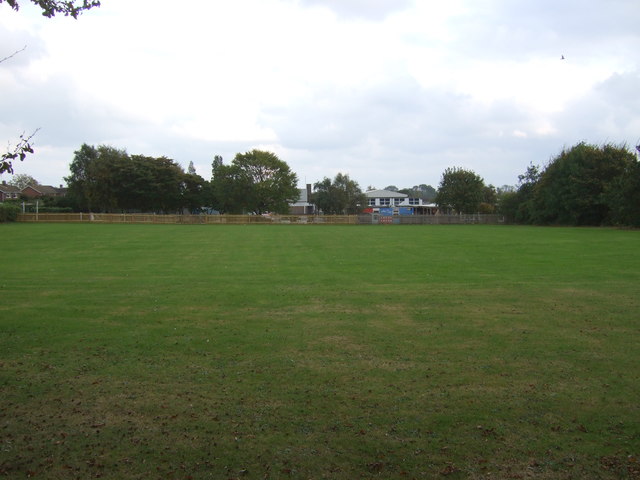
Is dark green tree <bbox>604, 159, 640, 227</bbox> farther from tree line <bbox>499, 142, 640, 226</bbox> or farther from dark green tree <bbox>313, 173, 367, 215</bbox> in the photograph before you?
dark green tree <bbox>313, 173, 367, 215</bbox>

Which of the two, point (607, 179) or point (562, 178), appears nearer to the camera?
point (607, 179)

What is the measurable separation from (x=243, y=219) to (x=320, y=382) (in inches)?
2682

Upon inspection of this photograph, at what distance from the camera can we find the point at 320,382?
5762 mm

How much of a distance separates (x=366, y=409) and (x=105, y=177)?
81.6 meters

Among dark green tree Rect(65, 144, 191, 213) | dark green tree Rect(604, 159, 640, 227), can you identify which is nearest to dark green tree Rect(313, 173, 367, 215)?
dark green tree Rect(65, 144, 191, 213)

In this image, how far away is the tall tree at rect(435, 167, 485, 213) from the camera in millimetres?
82875

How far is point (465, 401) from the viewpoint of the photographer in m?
5.19

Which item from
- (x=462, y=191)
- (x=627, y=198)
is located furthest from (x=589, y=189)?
(x=462, y=191)

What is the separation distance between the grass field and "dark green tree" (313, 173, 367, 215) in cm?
8604

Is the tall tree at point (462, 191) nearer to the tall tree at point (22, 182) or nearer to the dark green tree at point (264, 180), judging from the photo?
the dark green tree at point (264, 180)

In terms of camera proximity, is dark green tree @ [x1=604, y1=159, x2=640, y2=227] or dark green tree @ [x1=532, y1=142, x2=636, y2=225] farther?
dark green tree @ [x1=532, y1=142, x2=636, y2=225]

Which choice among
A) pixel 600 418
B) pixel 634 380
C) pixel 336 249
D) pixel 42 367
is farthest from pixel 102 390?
pixel 336 249

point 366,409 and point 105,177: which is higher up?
point 105,177

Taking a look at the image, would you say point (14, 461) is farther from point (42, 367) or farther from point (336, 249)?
point (336, 249)
